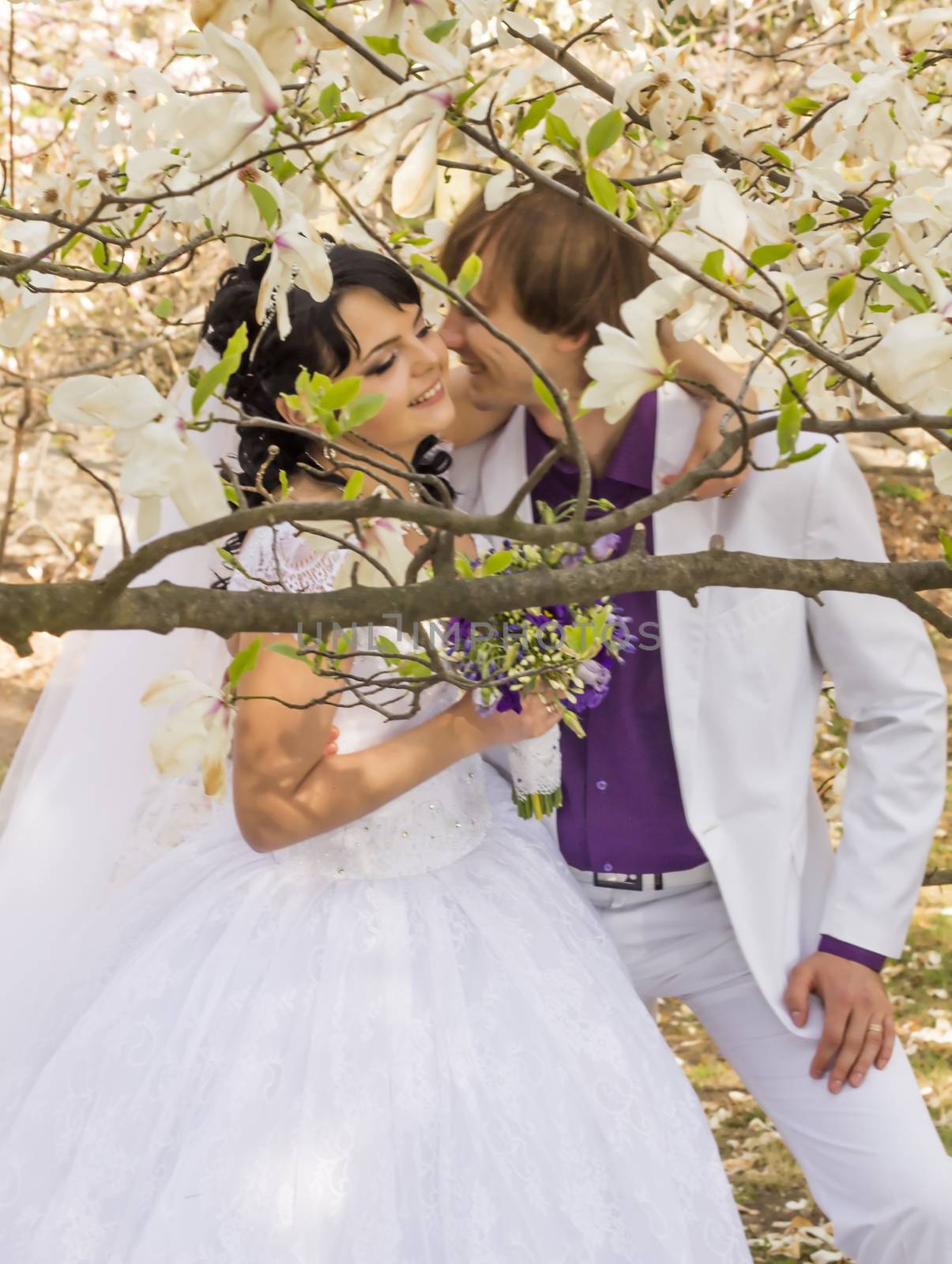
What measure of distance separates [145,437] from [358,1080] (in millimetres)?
1085

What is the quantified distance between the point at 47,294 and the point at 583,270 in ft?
3.39

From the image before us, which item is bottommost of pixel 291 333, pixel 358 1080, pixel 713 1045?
pixel 713 1045

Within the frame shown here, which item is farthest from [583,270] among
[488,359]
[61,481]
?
[61,481]

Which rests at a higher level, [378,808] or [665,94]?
[665,94]

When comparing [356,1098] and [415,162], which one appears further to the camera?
[356,1098]

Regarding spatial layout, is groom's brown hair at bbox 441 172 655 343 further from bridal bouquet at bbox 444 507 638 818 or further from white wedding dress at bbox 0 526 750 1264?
white wedding dress at bbox 0 526 750 1264

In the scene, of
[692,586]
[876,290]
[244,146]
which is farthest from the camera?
[876,290]

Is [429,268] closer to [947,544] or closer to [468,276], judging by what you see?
[468,276]

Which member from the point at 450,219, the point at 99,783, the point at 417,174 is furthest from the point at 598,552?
the point at 99,783

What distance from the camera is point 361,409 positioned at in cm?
102

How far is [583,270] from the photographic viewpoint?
7.34 ft

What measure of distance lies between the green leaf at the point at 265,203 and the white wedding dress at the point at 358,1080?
0.45 m

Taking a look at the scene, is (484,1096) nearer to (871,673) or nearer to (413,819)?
(413,819)

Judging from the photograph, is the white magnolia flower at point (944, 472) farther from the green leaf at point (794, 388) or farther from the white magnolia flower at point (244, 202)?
the white magnolia flower at point (244, 202)
